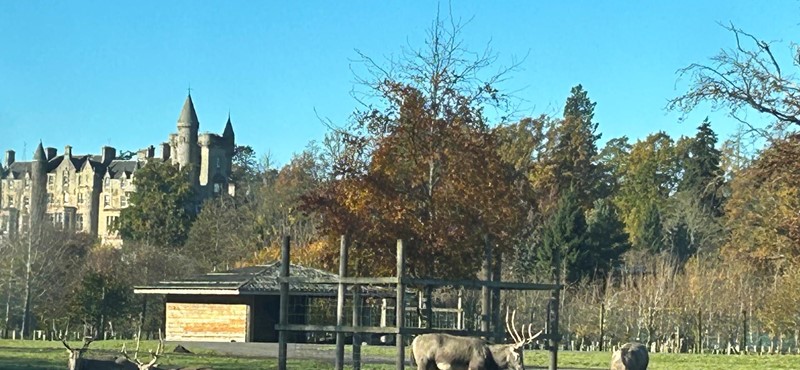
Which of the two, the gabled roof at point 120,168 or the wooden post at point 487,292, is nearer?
the wooden post at point 487,292

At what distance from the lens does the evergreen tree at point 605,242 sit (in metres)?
74.8

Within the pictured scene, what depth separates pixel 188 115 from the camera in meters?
167

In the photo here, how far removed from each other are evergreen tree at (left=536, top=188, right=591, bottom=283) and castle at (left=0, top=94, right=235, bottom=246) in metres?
82.2

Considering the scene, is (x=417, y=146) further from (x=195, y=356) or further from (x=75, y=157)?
(x=75, y=157)

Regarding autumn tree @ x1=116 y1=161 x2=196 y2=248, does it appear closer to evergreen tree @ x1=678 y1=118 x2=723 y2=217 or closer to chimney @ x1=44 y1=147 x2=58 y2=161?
evergreen tree @ x1=678 y1=118 x2=723 y2=217

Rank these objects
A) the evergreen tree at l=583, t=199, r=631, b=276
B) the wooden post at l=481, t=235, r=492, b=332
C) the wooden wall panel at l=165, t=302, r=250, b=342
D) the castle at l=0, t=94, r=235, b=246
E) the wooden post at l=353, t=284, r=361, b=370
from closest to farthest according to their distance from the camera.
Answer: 1. the wooden post at l=353, t=284, r=361, b=370
2. the wooden post at l=481, t=235, r=492, b=332
3. the wooden wall panel at l=165, t=302, r=250, b=342
4. the evergreen tree at l=583, t=199, r=631, b=276
5. the castle at l=0, t=94, r=235, b=246

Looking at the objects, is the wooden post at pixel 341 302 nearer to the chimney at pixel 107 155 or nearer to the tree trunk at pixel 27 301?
the tree trunk at pixel 27 301

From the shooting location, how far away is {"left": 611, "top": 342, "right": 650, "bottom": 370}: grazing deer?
94.1 feet

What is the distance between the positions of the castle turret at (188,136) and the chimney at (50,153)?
17.9m

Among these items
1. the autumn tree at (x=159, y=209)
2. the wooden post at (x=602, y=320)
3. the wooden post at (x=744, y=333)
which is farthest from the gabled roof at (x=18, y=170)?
the wooden post at (x=744, y=333)

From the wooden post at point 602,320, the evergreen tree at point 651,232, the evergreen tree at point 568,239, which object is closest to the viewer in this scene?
the wooden post at point 602,320

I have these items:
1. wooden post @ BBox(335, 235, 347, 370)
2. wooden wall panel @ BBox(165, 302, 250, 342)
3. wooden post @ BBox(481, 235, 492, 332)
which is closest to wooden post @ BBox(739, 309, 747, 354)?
wooden wall panel @ BBox(165, 302, 250, 342)

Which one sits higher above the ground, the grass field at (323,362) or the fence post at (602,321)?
the fence post at (602,321)

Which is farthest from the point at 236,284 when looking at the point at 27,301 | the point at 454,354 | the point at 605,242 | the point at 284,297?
the point at 605,242
